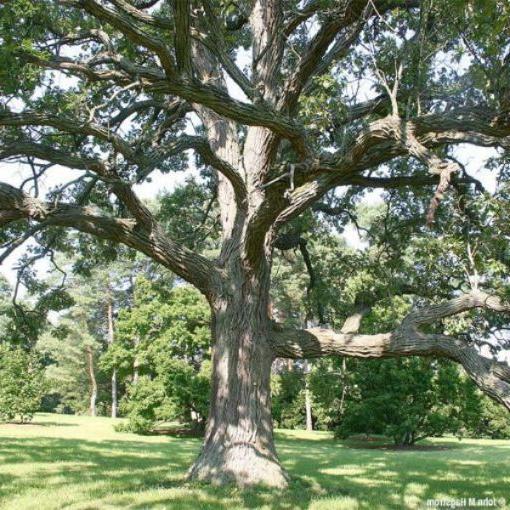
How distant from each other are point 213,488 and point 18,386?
2363 centimetres

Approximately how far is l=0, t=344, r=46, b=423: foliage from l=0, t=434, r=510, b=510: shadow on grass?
46.6 ft

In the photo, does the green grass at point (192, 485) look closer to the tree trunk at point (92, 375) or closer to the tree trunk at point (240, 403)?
the tree trunk at point (240, 403)

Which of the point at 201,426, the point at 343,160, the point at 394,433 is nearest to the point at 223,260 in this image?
the point at 343,160

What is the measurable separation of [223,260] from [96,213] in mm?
2360

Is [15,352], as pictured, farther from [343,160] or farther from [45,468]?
[343,160]

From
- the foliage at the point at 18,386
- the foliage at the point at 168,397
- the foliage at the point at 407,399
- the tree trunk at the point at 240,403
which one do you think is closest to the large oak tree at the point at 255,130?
the tree trunk at the point at 240,403

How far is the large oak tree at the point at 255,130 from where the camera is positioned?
22.2 feet

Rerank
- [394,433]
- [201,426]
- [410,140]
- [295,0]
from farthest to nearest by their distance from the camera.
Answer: [201,426], [394,433], [295,0], [410,140]

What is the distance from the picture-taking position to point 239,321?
9078mm

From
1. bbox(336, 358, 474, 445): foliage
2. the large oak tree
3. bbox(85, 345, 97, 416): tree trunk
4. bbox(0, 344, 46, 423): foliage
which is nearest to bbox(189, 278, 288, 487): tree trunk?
the large oak tree

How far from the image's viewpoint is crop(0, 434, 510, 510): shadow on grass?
23.4ft

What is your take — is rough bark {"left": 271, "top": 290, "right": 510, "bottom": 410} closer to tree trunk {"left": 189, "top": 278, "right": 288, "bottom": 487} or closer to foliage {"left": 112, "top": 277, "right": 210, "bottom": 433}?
tree trunk {"left": 189, "top": 278, "right": 288, "bottom": 487}

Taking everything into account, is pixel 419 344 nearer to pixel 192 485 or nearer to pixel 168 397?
pixel 192 485

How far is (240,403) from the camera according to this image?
8.65 meters
